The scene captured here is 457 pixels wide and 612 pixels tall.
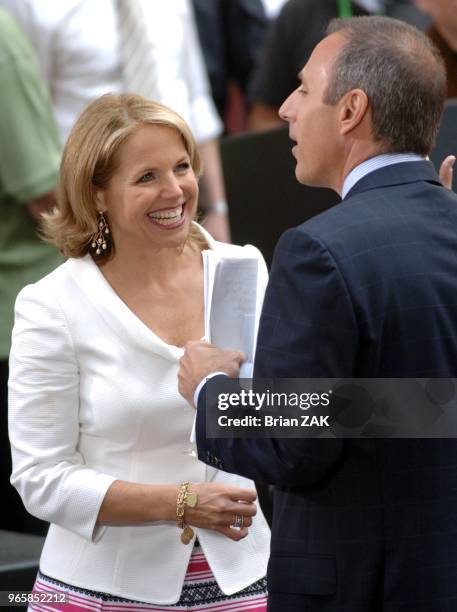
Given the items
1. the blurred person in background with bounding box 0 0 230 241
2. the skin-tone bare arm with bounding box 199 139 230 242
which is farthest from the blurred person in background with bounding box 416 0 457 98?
the skin-tone bare arm with bounding box 199 139 230 242

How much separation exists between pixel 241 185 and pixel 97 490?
1502mm

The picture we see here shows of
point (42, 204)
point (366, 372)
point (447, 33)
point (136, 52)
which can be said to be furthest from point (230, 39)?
point (366, 372)

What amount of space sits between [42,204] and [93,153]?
129 centimetres

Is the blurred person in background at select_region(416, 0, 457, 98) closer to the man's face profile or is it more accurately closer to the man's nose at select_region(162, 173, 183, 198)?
the man's nose at select_region(162, 173, 183, 198)

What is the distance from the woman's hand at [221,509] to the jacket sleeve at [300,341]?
0.36m

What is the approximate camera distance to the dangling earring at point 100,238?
2939 millimetres

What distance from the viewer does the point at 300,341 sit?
7.13 feet

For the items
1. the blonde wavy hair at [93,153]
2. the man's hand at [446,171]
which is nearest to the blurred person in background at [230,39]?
the blonde wavy hair at [93,153]

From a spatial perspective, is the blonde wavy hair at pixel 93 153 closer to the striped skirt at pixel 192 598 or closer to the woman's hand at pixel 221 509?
the woman's hand at pixel 221 509

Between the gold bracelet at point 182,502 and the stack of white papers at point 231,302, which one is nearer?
the stack of white papers at point 231,302

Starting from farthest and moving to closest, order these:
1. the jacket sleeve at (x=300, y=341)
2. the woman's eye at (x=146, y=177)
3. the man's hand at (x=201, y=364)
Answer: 1. the woman's eye at (x=146, y=177)
2. the man's hand at (x=201, y=364)
3. the jacket sleeve at (x=300, y=341)

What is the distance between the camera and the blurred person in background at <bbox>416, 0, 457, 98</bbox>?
13.4 ft

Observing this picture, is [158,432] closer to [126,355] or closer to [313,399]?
[126,355]

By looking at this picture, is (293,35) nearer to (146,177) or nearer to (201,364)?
(146,177)
